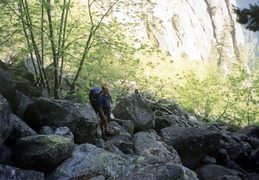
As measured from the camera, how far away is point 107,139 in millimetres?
7332

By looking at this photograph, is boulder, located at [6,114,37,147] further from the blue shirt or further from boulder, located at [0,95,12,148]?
the blue shirt

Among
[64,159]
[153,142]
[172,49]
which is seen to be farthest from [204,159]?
[172,49]

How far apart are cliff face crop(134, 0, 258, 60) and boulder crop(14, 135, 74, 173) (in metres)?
42.2

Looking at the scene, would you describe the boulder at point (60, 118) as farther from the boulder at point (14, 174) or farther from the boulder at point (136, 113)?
the boulder at point (136, 113)

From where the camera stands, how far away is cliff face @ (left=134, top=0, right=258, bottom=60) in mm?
51438

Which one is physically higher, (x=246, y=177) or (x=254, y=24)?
(x=254, y=24)

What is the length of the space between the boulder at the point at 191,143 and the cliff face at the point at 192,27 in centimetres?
3746

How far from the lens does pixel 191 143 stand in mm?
8703

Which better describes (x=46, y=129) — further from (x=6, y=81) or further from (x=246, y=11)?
(x=246, y=11)

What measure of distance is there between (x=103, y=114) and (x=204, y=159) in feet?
17.0

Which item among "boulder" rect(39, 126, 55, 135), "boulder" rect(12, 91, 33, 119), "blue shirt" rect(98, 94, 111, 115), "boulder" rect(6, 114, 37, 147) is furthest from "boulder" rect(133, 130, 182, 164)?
"boulder" rect(12, 91, 33, 119)

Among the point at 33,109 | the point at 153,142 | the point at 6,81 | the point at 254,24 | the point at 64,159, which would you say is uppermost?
the point at 254,24

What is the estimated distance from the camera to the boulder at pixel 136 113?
948cm

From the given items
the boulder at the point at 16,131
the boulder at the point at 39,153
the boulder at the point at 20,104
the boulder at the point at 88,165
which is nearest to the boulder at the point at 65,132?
the boulder at the point at 88,165
